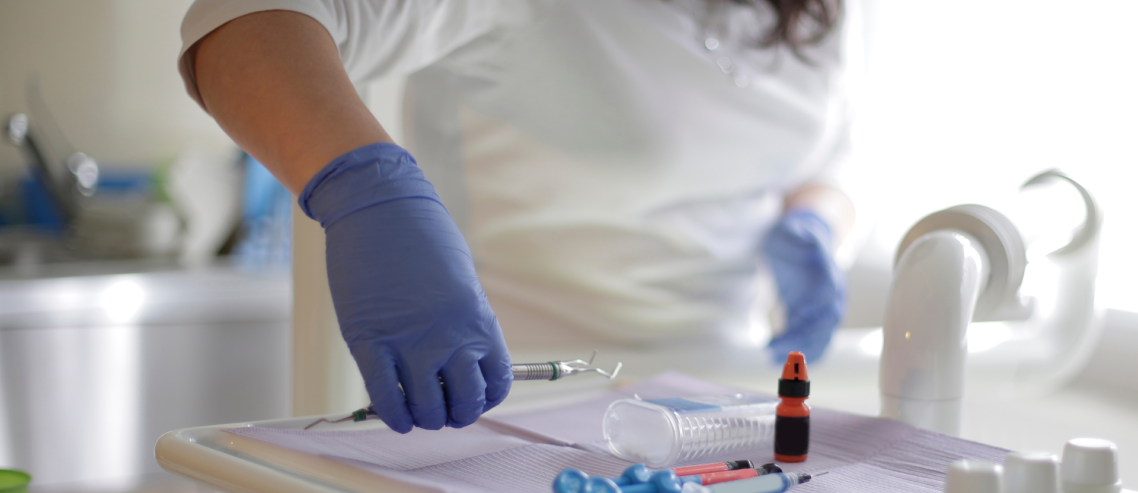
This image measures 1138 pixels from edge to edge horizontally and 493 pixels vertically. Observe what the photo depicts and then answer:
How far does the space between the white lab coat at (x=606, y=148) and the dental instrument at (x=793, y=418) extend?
47 centimetres

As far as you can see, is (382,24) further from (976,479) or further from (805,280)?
(805,280)

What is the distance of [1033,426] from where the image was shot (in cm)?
87

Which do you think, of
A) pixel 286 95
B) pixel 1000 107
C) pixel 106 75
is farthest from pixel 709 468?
pixel 106 75

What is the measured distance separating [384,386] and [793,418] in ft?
0.87

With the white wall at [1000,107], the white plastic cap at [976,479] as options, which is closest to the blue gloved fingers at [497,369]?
the white plastic cap at [976,479]

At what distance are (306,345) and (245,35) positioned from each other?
0.31 m

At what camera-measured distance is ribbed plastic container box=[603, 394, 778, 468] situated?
0.52 m

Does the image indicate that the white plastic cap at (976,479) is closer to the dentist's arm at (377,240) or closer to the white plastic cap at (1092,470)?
the white plastic cap at (1092,470)

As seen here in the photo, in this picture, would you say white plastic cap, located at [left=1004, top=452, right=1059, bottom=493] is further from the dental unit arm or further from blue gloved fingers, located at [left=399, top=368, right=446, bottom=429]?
blue gloved fingers, located at [left=399, top=368, right=446, bottom=429]

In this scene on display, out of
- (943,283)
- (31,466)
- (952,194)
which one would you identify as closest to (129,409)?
(31,466)

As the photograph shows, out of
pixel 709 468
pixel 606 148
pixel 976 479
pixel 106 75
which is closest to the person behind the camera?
pixel 976 479

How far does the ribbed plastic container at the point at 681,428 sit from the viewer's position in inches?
20.6

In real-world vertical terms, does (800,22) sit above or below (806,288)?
above

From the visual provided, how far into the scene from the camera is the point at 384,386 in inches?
19.0
